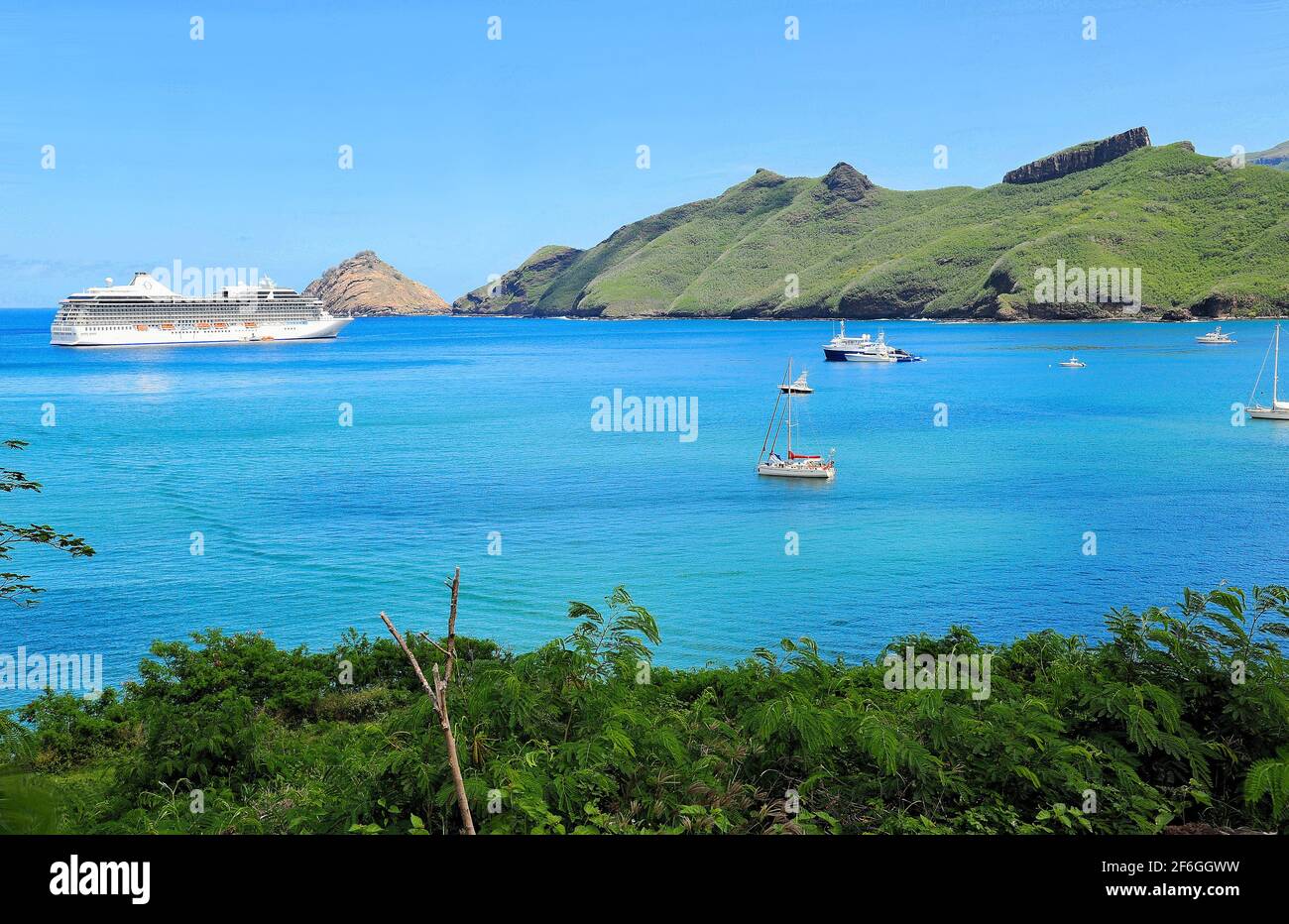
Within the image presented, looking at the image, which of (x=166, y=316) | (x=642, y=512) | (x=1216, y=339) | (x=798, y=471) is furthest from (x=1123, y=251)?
(x=642, y=512)

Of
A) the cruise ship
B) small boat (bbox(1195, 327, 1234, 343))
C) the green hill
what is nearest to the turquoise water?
small boat (bbox(1195, 327, 1234, 343))

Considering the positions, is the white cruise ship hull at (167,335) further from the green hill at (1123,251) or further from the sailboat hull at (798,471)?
the sailboat hull at (798,471)

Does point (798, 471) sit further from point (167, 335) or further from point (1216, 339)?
point (167, 335)

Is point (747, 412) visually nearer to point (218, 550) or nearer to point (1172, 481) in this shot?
point (1172, 481)

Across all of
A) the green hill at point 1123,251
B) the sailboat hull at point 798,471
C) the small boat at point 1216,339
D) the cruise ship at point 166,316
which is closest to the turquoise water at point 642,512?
the sailboat hull at point 798,471

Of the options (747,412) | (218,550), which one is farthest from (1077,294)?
Answer: (218,550)

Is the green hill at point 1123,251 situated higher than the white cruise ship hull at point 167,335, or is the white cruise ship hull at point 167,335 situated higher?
the green hill at point 1123,251
